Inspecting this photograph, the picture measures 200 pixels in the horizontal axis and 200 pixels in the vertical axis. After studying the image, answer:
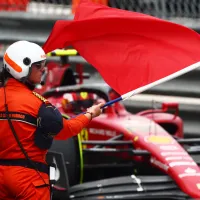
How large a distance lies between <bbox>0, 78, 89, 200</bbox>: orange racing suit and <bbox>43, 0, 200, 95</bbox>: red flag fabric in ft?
2.67

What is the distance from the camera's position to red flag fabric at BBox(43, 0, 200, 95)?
5.75 metres

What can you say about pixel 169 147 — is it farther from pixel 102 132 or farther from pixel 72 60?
pixel 72 60

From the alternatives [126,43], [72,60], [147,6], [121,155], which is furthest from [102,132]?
[147,6]

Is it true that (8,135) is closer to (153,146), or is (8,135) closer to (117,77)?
(117,77)

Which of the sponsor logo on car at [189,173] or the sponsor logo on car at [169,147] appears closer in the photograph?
the sponsor logo on car at [189,173]

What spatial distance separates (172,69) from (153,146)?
141 centimetres

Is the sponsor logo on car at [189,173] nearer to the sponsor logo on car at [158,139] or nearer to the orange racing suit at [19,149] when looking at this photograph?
the sponsor logo on car at [158,139]

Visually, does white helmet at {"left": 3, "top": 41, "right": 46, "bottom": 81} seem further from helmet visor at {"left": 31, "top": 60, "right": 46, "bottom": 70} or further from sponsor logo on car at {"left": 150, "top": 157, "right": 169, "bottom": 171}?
sponsor logo on car at {"left": 150, "top": 157, "right": 169, "bottom": 171}

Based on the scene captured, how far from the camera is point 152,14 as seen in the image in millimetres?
9312

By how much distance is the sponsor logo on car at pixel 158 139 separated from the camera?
→ 23.3ft

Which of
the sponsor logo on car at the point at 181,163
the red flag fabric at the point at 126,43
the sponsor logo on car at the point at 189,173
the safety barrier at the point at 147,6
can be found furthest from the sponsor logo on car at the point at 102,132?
the safety barrier at the point at 147,6

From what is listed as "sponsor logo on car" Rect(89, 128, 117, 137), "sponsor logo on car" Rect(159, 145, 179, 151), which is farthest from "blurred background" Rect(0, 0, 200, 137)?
"sponsor logo on car" Rect(159, 145, 179, 151)

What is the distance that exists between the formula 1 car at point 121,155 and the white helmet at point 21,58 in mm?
1590

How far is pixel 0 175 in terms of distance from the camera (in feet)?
16.8
